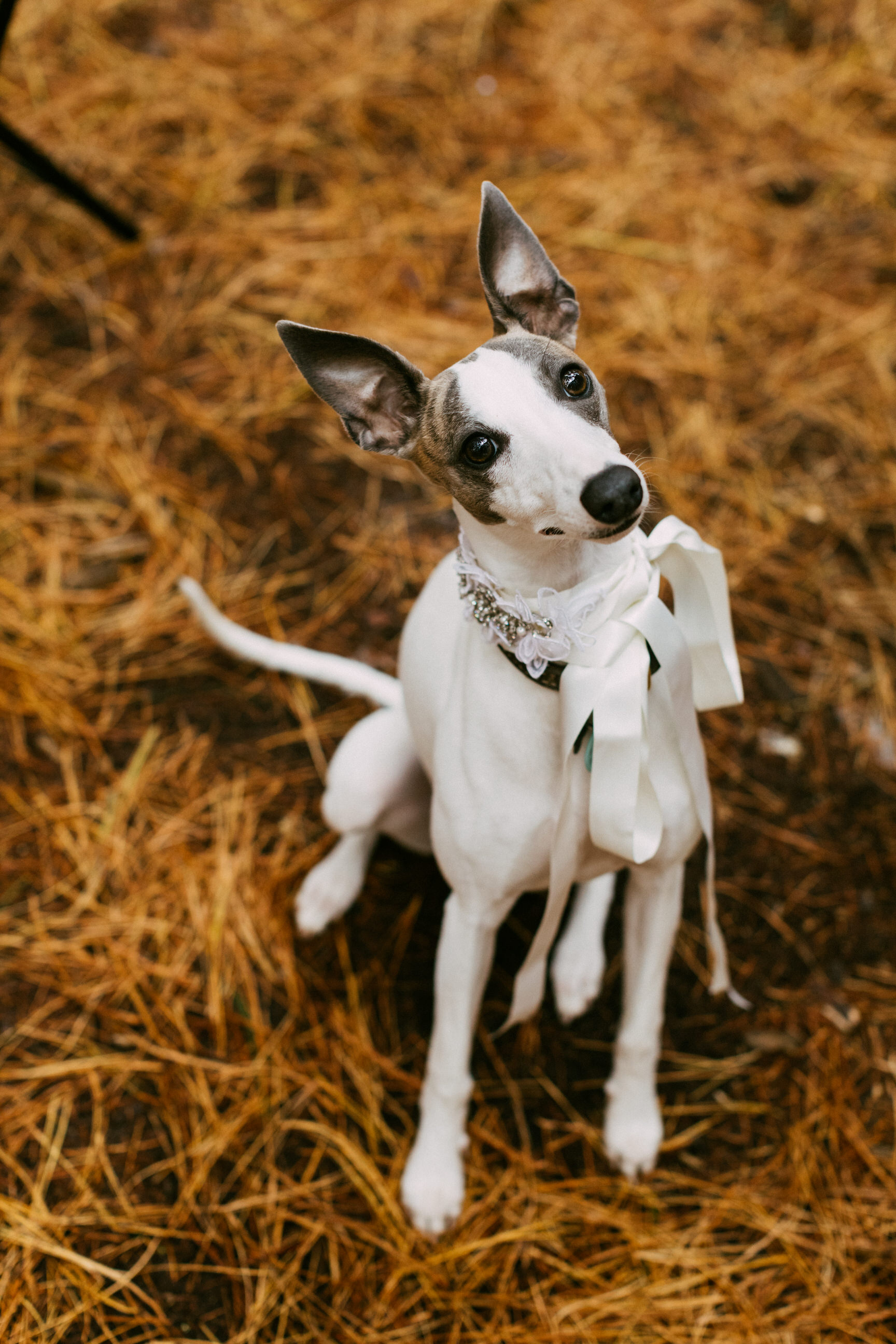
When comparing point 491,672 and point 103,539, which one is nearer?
point 491,672

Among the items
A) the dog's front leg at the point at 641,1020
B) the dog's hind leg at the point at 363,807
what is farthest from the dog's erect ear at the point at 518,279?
the dog's front leg at the point at 641,1020

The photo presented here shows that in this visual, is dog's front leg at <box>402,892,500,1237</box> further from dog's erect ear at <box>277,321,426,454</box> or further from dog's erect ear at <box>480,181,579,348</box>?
dog's erect ear at <box>480,181,579,348</box>

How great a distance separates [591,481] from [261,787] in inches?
75.6

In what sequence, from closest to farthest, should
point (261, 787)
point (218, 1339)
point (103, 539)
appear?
1. point (218, 1339)
2. point (261, 787)
3. point (103, 539)

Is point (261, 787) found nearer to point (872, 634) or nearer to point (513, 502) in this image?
point (513, 502)

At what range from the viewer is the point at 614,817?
6.37 ft

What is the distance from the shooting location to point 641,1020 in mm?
2496

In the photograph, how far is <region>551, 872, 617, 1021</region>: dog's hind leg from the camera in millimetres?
2805

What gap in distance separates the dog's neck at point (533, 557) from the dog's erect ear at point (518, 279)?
17.9 inches

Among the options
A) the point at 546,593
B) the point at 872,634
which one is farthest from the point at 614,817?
the point at 872,634

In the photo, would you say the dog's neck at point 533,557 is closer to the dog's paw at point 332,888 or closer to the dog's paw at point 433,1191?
the dog's paw at point 332,888

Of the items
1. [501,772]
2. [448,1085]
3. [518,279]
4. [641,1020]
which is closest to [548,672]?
[501,772]

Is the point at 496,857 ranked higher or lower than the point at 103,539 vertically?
higher

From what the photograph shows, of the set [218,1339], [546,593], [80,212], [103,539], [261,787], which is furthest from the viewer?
[80,212]
